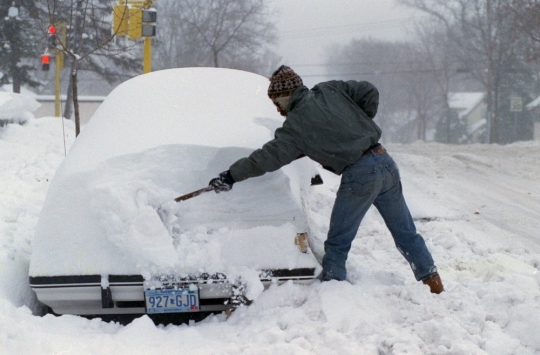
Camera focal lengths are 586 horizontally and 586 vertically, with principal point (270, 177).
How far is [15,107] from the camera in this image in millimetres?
11594

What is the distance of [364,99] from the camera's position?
3.86 meters

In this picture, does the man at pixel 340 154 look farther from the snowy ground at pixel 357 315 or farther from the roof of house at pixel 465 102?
the roof of house at pixel 465 102

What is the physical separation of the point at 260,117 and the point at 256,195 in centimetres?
84

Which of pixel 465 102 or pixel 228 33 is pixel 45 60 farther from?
pixel 465 102

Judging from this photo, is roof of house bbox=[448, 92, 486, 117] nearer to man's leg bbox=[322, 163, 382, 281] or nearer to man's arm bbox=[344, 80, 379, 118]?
man's arm bbox=[344, 80, 379, 118]

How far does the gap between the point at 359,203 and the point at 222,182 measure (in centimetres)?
Result: 89

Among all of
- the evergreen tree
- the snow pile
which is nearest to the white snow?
the snow pile

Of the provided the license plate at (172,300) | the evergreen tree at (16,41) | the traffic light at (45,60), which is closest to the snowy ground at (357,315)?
the license plate at (172,300)

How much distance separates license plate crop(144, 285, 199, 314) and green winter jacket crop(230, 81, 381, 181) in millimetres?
719

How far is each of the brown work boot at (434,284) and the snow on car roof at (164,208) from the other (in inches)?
35.4

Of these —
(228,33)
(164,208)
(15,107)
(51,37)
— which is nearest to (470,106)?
(228,33)

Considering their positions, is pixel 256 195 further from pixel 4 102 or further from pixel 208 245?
pixel 4 102

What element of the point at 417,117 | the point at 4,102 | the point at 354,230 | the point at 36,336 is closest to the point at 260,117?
the point at 354,230

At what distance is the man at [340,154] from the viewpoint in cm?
352
